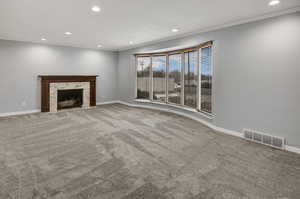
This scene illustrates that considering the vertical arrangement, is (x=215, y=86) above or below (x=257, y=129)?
above

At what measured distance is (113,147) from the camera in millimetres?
3064

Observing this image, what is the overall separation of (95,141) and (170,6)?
116 inches

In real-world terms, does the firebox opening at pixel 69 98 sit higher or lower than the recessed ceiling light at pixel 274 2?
lower

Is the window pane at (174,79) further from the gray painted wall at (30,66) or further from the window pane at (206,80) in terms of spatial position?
the gray painted wall at (30,66)

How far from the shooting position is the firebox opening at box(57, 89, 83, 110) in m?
6.52

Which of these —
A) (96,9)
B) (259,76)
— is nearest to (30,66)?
(96,9)

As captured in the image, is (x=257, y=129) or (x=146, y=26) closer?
(x=257, y=129)

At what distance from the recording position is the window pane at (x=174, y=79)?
586 centimetres

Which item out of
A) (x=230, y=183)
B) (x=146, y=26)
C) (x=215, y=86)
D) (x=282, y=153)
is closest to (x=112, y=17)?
(x=146, y=26)

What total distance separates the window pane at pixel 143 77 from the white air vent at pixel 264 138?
425 centimetres

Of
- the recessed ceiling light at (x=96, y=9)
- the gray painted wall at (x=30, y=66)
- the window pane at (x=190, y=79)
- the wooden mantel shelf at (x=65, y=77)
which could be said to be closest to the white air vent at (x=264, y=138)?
the window pane at (x=190, y=79)

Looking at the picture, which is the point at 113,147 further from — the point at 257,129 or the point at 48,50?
the point at 48,50

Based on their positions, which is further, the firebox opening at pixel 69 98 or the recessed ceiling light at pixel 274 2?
the firebox opening at pixel 69 98

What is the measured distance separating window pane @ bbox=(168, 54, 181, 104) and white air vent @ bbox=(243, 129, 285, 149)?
2.73 meters
